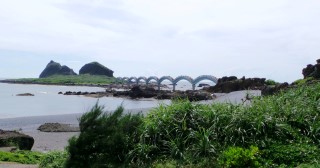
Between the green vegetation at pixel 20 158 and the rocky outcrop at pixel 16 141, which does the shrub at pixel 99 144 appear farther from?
the rocky outcrop at pixel 16 141

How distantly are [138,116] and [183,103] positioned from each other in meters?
1.10

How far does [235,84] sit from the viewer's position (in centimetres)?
6091

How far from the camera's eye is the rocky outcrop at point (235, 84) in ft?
177

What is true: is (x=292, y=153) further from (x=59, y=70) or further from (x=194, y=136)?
(x=59, y=70)

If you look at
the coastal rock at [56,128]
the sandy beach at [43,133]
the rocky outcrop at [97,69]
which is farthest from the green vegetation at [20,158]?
the rocky outcrop at [97,69]

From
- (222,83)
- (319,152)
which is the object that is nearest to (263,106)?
(319,152)

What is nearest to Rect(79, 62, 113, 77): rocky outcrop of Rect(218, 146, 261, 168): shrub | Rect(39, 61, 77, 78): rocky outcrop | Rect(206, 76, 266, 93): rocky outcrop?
Rect(39, 61, 77, 78): rocky outcrop

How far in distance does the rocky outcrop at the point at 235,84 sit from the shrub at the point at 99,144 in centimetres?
4337

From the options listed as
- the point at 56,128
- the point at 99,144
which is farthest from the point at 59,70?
the point at 99,144

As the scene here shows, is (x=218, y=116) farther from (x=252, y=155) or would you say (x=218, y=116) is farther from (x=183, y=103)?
(x=252, y=155)

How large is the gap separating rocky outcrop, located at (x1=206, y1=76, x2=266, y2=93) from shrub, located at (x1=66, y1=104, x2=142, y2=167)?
43372 mm

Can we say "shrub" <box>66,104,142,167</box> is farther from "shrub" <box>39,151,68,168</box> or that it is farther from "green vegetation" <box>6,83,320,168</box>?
"shrub" <box>39,151,68,168</box>

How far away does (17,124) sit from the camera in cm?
3547

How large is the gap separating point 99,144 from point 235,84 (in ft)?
176
